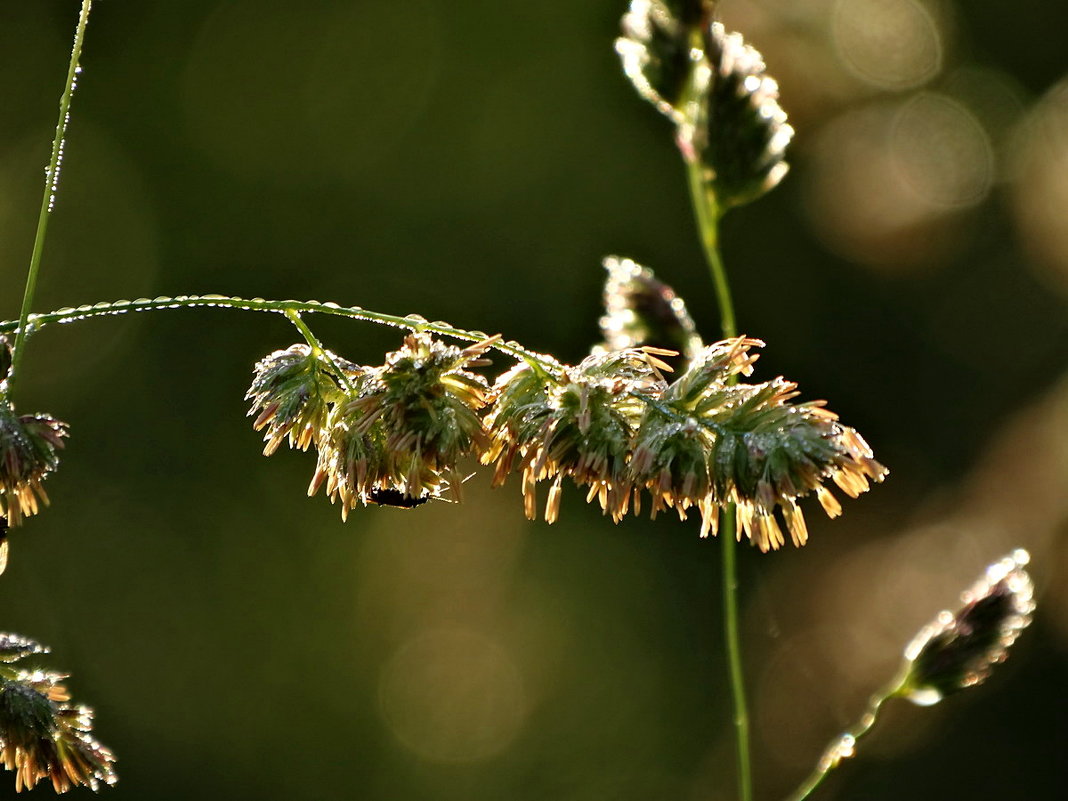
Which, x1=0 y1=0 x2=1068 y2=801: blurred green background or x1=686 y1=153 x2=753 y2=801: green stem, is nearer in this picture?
x1=686 y1=153 x2=753 y2=801: green stem

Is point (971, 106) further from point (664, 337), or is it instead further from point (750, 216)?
point (664, 337)

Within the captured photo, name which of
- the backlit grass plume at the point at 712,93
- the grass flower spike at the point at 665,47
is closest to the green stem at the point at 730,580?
the backlit grass plume at the point at 712,93

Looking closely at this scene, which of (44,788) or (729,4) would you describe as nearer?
(729,4)

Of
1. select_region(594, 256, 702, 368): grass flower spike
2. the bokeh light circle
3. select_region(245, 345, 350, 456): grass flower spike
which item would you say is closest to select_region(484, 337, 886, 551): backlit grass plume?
select_region(245, 345, 350, 456): grass flower spike

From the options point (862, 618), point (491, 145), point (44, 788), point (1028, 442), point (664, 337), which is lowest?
point (664, 337)

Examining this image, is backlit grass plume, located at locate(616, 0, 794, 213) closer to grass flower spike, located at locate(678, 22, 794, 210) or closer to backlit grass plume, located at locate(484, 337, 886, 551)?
grass flower spike, located at locate(678, 22, 794, 210)

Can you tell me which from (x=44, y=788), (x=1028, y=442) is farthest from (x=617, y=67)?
(x=44, y=788)

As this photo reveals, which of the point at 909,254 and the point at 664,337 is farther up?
the point at 909,254
